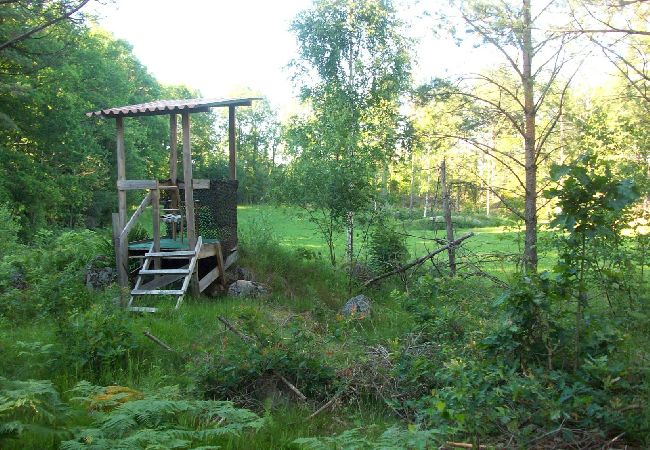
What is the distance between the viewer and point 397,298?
7.59 metres

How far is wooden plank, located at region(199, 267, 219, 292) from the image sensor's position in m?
10.7

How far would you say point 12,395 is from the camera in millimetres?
3289

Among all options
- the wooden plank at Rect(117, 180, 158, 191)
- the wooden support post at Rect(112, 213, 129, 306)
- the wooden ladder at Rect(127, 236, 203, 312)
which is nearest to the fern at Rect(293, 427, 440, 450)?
the wooden ladder at Rect(127, 236, 203, 312)

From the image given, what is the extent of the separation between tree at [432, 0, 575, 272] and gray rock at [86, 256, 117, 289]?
7118mm

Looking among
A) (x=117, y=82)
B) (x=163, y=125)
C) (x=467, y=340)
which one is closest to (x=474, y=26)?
(x=467, y=340)

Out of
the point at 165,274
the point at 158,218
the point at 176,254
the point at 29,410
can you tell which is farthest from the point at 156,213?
the point at 29,410

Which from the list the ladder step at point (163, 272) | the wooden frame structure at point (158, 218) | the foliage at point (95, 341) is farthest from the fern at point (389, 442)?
the ladder step at point (163, 272)

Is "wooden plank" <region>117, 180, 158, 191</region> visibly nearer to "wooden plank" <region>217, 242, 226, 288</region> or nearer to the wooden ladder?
the wooden ladder

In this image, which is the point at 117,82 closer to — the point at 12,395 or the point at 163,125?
the point at 163,125

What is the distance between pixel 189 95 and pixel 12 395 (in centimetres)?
6350

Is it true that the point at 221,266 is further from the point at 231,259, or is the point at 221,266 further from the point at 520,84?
the point at 520,84

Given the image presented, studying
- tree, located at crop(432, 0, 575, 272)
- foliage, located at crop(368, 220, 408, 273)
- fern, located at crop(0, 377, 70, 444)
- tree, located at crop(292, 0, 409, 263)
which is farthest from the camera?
tree, located at crop(292, 0, 409, 263)

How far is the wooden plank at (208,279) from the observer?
1071cm

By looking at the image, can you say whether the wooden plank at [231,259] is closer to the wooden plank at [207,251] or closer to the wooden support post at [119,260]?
the wooden plank at [207,251]
